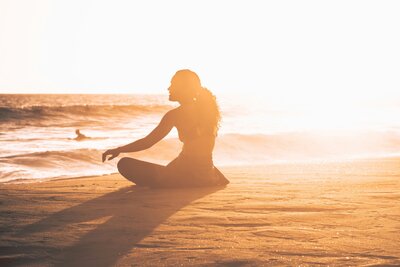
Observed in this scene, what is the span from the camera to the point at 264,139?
1898 cm

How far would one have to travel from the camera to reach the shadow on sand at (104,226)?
4.13 metres

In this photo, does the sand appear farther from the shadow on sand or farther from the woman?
the woman

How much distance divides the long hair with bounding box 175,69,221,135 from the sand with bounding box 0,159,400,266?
2.85 feet

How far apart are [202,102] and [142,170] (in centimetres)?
117

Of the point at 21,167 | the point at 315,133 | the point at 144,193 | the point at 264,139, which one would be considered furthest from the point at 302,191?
the point at 315,133

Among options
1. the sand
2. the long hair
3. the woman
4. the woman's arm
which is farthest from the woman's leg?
the long hair

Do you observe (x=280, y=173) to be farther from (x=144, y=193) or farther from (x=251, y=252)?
(x=251, y=252)

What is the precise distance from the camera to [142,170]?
7.80 metres

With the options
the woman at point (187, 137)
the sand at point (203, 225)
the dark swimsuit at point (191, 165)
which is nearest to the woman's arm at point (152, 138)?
the woman at point (187, 137)

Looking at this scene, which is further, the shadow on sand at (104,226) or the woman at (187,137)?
the woman at (187,137)

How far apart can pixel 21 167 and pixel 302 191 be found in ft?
22.7

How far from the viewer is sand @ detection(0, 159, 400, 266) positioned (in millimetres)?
4066

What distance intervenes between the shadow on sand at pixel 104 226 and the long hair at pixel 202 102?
3.14ft

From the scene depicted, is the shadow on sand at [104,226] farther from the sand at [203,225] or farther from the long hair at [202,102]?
the long hair at [202,102]
